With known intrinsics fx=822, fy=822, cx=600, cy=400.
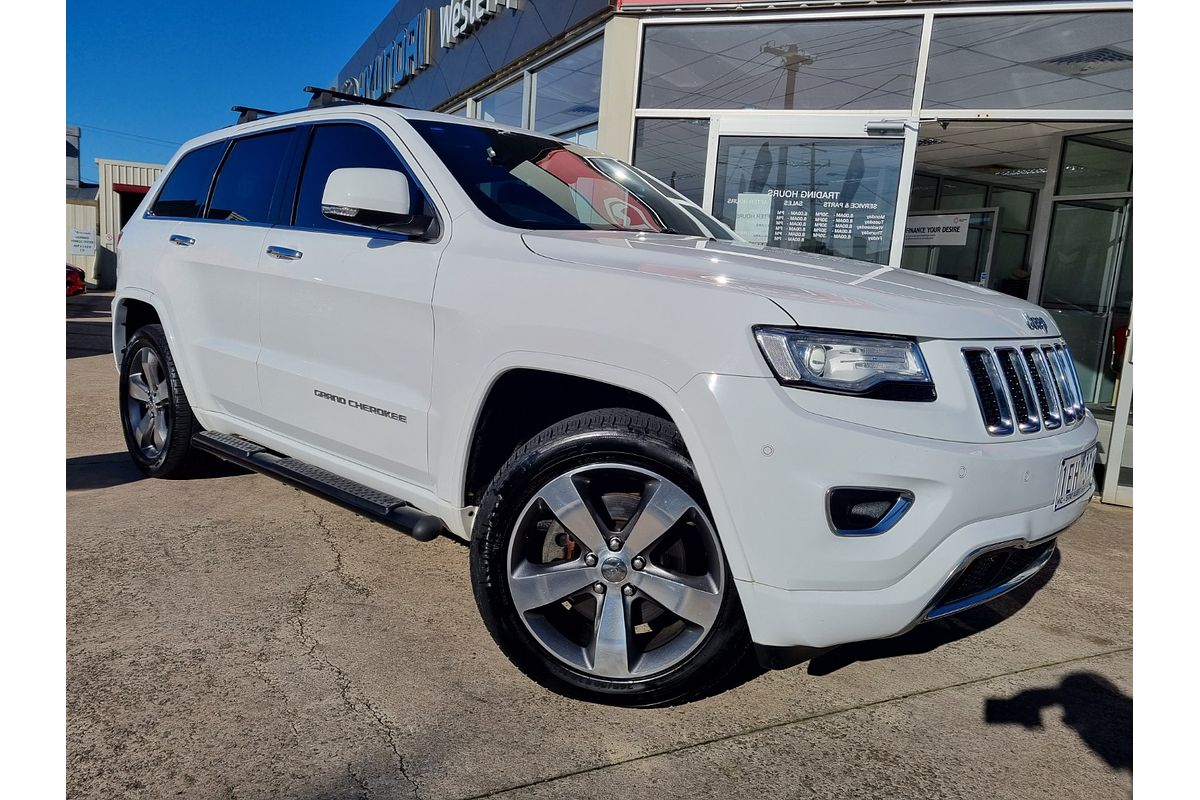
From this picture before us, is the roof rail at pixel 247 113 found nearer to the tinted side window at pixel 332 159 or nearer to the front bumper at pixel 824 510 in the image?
the tinted side window at pixel 332 159

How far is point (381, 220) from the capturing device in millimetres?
2799

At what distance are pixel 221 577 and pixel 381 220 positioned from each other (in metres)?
1.55

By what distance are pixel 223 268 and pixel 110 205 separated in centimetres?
2754

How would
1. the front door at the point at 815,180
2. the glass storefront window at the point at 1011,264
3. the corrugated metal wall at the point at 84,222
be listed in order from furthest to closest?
1. the corrugated metal wall at the point at 84,222
2. the glass storefront window at the point at 1011,264
3. the front door at the point at 815,180

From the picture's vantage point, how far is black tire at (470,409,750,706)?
2.20 meters

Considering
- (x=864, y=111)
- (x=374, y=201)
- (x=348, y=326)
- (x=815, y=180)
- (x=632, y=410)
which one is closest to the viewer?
(x=632, y=410)

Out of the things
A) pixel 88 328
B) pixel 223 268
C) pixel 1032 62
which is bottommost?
pixel 88 328

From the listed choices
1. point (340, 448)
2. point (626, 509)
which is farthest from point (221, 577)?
point (626, 509)

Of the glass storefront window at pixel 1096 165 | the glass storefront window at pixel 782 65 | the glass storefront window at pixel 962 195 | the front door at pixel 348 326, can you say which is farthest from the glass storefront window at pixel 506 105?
the front door at pixel 348 326

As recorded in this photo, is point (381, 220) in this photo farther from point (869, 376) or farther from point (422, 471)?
point (869, 376)

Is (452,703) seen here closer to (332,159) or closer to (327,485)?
(327,485)

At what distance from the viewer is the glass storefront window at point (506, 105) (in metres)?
9.52

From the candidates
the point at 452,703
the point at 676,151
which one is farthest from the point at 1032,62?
the point at 452,703

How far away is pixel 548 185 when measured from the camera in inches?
124
